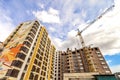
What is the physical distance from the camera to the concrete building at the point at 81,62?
6038cm

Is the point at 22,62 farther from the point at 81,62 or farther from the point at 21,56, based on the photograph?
the point at 81,62

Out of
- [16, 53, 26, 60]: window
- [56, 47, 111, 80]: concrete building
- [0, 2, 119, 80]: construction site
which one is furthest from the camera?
[56, 47, 111, 80]: concrete building

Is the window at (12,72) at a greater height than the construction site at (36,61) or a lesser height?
lesser

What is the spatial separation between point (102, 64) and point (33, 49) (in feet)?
143

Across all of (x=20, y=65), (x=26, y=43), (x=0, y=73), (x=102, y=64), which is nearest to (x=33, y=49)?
(x=26, y=43)

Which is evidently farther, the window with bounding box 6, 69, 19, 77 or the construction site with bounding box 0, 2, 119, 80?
the construction site with bounding box 0, 2, 119, 80

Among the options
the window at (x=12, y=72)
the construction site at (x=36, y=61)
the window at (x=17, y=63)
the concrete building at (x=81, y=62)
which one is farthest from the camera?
the concrete building at (x=81, y=62)

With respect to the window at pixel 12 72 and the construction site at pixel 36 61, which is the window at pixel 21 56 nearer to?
the construction site at pixel 36 61

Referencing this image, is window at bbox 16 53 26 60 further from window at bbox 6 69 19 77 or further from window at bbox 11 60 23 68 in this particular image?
window at bbox 6 69 19 77

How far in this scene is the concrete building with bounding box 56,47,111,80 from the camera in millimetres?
60381

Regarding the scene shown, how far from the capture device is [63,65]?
7306 cm

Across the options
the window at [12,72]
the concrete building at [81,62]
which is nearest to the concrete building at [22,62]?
the window at [12,72]

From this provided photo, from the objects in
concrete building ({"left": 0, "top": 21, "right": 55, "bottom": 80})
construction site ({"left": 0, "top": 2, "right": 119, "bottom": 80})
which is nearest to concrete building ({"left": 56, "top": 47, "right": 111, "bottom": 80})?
construction site ({"left": 0, "top": 2, "right": 119, "bottom": 80})

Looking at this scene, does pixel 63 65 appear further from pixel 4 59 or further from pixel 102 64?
pixel 4 59
